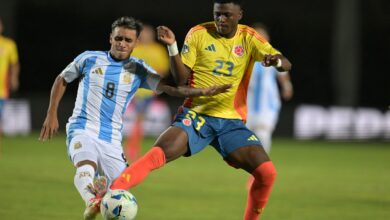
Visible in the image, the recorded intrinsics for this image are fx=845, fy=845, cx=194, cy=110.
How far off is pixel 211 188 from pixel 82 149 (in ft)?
13.4

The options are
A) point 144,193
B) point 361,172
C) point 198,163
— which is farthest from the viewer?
point 198,163

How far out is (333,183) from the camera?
1195 cm

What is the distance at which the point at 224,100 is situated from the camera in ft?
23.9

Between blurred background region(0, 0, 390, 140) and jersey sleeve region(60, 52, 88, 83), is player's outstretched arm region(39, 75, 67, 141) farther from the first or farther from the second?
blurred background region(0, 0, 390, 140)

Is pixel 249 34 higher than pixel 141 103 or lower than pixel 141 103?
higher

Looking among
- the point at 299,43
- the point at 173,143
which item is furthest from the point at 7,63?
the point at 299,43

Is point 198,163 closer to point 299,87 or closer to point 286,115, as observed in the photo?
point 286,115

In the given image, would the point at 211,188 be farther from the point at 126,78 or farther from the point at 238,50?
the point at 238,50

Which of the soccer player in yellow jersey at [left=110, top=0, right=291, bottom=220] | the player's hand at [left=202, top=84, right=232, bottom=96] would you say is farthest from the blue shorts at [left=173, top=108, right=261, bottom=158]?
the player's hand at [left=202, top=84, right=232, bottom=96]

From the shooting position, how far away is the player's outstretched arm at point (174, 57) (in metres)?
6.79

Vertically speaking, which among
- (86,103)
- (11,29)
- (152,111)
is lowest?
(152,111)

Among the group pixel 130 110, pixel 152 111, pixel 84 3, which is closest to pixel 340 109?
pixel 152 111

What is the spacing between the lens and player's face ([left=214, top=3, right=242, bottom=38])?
707 centimetres

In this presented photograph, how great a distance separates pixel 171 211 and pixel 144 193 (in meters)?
1.56
